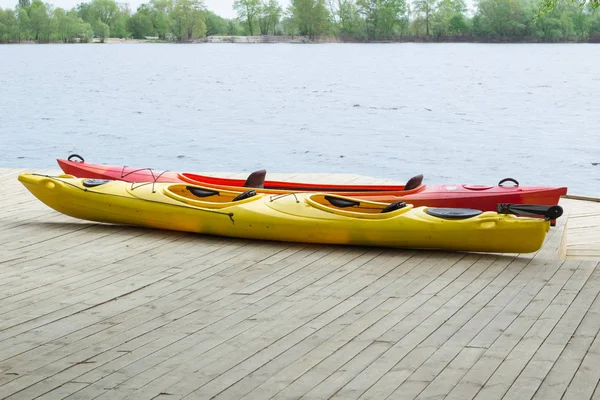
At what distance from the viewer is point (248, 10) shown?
7694 centimetres

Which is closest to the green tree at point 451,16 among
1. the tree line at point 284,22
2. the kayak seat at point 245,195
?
the tree line at point 284,22

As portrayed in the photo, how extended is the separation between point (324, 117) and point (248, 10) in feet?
170

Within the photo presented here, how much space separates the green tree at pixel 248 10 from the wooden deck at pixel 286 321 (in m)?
74.3

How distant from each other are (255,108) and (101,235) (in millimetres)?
26312

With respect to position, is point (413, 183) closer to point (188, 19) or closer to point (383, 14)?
point (383, 14)

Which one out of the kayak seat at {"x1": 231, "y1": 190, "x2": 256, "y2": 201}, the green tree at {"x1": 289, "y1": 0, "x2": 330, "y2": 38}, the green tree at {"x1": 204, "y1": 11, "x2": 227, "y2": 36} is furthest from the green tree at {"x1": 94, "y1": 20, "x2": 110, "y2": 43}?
the kayak seat at {"x1": 231, "y1": 190, "x2": 256, "y2": 201}

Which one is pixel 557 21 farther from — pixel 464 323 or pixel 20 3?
pixel 464 323

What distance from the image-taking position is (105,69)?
51469 mm

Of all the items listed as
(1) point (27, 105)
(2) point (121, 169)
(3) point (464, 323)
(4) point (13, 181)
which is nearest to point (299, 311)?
(3) point (464, 323)

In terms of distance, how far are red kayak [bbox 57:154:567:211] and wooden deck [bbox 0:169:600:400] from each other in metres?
0.45

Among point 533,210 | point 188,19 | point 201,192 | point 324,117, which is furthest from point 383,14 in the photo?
point 533,210

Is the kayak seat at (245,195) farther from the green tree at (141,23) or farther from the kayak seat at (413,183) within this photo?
the green tree at (141,23)

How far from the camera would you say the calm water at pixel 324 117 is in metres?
19.7

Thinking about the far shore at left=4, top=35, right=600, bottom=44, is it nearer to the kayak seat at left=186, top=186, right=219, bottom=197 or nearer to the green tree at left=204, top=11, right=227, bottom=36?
the green tree at left=204, top=11, right=227, bottom=36
